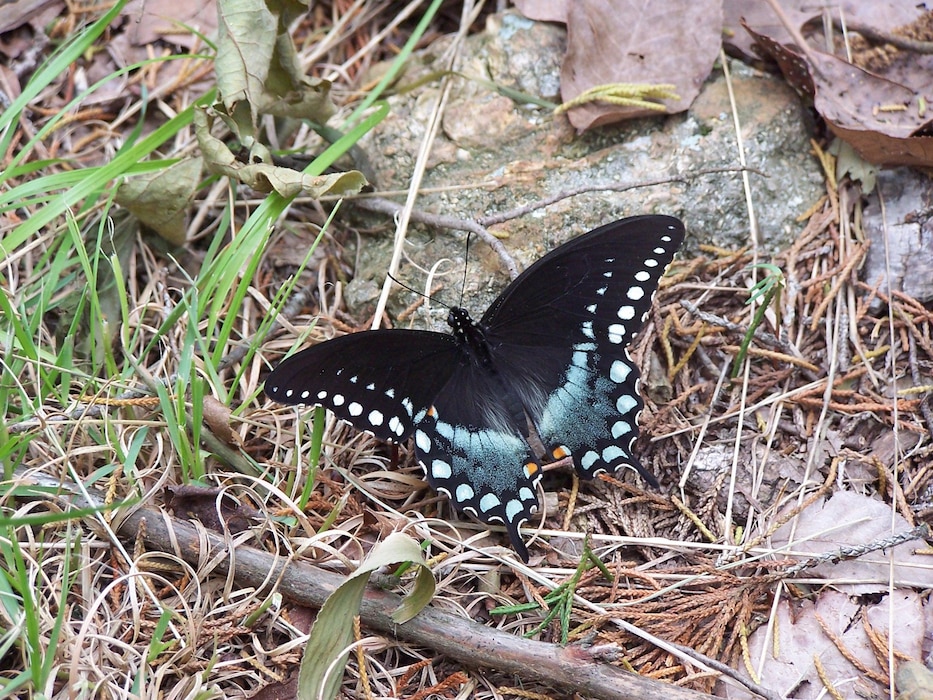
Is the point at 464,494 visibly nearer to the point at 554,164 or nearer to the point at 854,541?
the point at 854,541

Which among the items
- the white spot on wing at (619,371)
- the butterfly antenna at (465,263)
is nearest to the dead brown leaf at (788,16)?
the butterfly antenna at (465,263)

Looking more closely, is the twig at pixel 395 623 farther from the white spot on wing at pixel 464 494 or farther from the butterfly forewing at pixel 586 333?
the butterfly forewing at pixel 586 333

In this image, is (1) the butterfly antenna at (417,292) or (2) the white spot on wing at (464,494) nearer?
(2) the white spot on wing at (464,494)

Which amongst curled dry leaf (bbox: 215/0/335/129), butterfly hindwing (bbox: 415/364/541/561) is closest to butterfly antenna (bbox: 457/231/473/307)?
butterfly hindwing (bbox: 415/364/541/561)

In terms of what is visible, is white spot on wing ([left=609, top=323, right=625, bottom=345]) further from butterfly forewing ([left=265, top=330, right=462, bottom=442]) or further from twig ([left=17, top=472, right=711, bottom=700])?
twig ([left=17, top=472, right=711, bottom=700])

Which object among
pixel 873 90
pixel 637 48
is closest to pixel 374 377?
pixel 637 48

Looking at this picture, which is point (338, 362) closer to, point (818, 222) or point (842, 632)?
point (842, 632)
